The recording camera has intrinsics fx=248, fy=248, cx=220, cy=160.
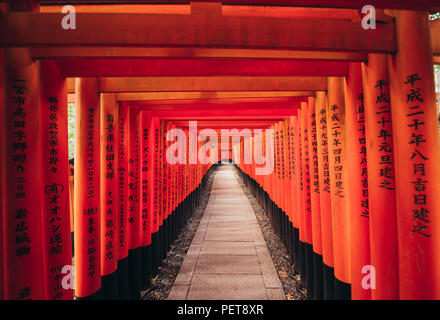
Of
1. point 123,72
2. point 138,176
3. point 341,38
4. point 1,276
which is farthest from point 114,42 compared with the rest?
point 138,176

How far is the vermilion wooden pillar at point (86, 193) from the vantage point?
3260mm

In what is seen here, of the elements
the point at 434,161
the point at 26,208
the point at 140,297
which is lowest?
the point at 140,297

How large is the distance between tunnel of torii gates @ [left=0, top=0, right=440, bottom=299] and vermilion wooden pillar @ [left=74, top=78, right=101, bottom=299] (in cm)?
1

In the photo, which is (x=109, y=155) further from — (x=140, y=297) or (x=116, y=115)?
(x=140, y=297)

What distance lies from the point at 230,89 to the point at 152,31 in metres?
1.97

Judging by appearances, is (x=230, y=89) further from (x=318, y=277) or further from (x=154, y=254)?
(x=154, y=254)

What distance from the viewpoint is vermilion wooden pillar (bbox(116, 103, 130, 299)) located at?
14.2 ft

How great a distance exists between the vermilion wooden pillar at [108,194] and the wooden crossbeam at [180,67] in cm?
108

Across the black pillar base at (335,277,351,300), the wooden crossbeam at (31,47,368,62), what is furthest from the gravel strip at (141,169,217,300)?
the wooden crossbeam at (31,47,368,62)

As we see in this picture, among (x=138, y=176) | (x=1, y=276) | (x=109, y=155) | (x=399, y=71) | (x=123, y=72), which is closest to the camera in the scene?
(x=1, y=276)

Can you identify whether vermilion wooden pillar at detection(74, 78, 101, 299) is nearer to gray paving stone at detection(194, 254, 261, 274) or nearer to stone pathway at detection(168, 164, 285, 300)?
stone pathway at detection(168, 164, 285, 300)

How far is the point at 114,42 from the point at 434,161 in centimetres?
272

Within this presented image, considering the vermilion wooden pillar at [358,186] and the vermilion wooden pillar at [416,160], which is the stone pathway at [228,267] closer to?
the vermilion wooden pillar at [358,186]

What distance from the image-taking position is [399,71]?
210 cm
